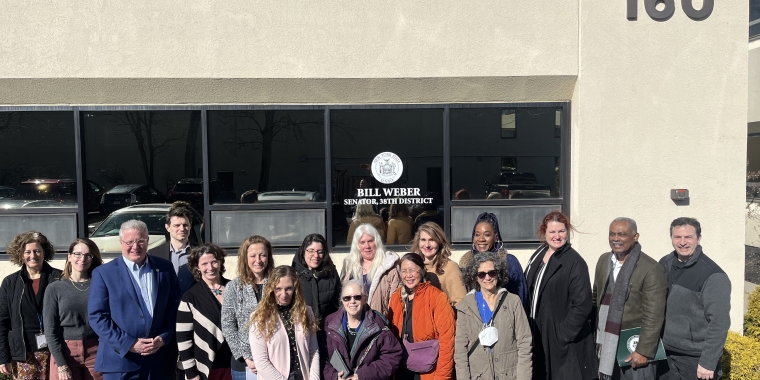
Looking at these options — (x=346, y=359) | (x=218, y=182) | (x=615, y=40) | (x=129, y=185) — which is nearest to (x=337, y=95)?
(x=218, y=182)

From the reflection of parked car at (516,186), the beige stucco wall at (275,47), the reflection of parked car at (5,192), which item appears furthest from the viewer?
the reflection of parked car at (516,186)

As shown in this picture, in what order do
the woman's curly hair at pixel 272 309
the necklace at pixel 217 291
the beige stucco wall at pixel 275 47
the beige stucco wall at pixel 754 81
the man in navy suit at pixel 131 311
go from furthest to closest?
the beige stucco wall at pixel 754 81 → the beige stucco wall at pixel 275 47 → the necklace at pixel 217 291 → the man in navy suit at pixel 131 311 → the woman's curly hair at pixel 272 309

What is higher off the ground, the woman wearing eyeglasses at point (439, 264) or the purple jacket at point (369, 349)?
the woman wearing eyeglasses at point (439, 264)

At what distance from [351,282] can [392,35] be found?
356 cm

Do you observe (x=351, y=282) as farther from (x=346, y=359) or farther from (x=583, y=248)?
(x=583, y=248)

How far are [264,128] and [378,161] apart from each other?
1.39 m

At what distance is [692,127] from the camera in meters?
7.02

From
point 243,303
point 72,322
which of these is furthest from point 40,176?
point 243,303

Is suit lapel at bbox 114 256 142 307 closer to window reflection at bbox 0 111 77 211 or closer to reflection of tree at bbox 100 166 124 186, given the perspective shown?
reflection of tree at bbox 100 166 124 186

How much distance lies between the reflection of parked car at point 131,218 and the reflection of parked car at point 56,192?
0.27m

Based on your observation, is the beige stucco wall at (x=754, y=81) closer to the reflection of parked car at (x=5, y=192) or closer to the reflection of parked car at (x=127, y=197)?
the reflection of parked car at (x=127, y=197)

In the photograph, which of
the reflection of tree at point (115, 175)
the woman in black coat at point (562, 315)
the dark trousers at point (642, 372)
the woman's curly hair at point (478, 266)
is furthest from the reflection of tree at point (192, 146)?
the dark trousers at point (642, 372)

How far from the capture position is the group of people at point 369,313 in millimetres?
4434

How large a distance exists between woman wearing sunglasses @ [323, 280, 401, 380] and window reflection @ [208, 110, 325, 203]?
308 centimetres
